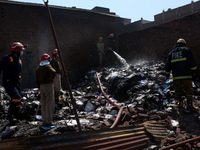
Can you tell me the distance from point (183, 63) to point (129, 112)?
202 cm

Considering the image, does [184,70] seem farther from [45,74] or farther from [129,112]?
[45,74]

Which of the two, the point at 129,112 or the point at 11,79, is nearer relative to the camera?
the point at 11,79

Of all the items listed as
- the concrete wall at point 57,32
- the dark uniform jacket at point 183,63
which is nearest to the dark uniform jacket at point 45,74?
the dark uniform jacket at point 183,63

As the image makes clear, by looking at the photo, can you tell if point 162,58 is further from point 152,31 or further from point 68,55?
point 68,55

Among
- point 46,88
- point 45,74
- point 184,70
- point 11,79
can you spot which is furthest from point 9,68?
point 184,70

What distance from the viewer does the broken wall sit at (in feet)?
24.0

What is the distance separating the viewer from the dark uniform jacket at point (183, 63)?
13.9 feet

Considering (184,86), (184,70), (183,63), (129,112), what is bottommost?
(129,112)

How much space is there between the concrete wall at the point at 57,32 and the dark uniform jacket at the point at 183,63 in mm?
6585

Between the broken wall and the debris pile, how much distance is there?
1524 mm

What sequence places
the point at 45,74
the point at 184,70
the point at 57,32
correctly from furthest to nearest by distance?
1. the point at 57,32
2. the point at 184,70
3. the point at 45,74

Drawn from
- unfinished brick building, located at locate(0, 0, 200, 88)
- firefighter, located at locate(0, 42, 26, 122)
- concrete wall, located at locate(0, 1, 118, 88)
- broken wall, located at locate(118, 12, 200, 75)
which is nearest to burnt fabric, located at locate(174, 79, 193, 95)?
broken wall, located at locate(118, 12, 200, 75)

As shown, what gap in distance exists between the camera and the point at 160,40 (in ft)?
29.3

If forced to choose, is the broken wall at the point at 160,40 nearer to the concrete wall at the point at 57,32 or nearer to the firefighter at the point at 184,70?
the concrete wall at the point at 57,32
